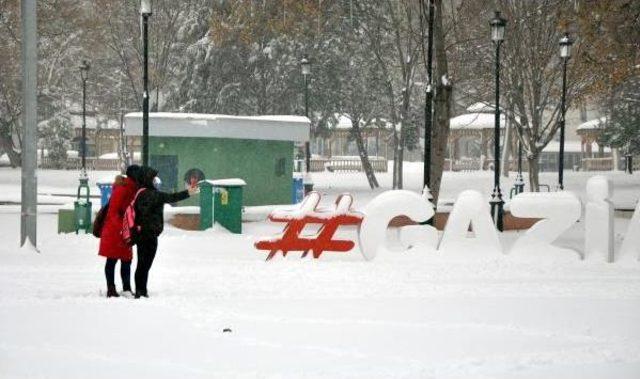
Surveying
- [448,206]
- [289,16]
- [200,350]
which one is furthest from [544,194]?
[448,206]

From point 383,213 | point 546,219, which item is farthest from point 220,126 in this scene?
Result: point 546,219

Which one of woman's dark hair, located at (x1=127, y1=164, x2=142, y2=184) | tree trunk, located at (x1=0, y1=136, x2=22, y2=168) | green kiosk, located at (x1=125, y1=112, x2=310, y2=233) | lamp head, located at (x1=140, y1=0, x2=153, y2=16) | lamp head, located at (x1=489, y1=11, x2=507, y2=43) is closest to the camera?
woman's dark hair, located at (x1=127, y1=164, x2=142, y2=184)

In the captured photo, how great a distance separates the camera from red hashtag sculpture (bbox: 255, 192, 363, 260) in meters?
14.8

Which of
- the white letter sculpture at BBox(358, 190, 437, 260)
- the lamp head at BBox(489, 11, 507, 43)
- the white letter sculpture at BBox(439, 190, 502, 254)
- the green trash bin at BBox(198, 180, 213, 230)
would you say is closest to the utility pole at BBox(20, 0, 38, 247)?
the green trash bin at BBox(198, 180, 213, 230)

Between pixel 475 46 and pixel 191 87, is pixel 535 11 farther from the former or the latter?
pixel 191 87

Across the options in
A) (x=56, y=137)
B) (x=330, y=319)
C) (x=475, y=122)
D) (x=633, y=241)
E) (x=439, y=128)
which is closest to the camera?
(x=330, y=319)

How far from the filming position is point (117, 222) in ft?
34.8

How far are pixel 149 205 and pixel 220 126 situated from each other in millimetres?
18902

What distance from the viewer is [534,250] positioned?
14828 millimetres

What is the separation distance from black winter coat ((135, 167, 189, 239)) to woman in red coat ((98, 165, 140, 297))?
127mm

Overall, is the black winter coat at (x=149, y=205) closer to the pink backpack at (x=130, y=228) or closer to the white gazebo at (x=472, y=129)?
the pink backpack at (x=130, y=228)

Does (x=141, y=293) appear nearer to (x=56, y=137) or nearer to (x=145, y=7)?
(x=145, y=7)

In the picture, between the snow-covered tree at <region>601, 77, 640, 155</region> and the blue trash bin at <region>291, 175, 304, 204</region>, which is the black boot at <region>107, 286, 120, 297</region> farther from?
the snow-covered tree at <region>601, 77, 640, 155</region>

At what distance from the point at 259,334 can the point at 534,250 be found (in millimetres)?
7269
